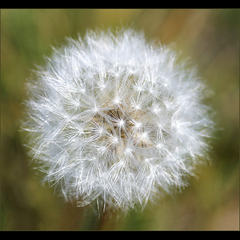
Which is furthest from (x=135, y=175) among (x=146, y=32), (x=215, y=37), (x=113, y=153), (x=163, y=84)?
(x=215, y=37)

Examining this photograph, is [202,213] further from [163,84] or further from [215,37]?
[215,37]

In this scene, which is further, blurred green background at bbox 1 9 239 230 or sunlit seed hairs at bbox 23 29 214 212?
blurred green background at bbox 1 9 239 230

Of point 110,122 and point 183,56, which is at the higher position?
point 183,56
